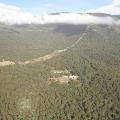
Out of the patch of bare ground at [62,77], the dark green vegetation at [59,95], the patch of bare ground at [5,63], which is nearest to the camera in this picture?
the dark green vegetation at [59,95]

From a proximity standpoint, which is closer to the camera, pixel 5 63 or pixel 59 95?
pixel 59 95

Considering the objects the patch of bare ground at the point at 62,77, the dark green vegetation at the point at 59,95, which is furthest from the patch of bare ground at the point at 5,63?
the patch of bare ground at the point at 62,77

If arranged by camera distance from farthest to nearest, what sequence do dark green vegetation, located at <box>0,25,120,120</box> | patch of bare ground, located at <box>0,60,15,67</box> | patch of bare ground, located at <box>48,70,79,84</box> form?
1. patch of bare ground, located at <box>0,60,15,67</box>
2. patch of bare ground, located at <box>48,70,79,84</box>
3. dark green vegetation, located at <box>0,25,120,120</box>

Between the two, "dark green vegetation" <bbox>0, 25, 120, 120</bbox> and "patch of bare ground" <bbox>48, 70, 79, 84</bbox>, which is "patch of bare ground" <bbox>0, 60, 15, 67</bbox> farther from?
"patch of bare ground" <bbox>48, 70, 79, 84</bbox>

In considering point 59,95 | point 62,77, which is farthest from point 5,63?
point 59,95

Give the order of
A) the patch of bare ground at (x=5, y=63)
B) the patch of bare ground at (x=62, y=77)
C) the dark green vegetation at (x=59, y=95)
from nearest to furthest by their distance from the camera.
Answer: the dark green vegetation at (x=59, y=95) < the patch of bare ground at (x=62, y=77) < the patch of bare ground at (x=5, y=63)

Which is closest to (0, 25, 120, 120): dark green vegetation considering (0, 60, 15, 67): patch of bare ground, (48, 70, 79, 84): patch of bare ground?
(48, 70, 79, 84): patch of bare ground

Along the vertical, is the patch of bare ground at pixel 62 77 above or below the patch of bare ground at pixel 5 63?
above

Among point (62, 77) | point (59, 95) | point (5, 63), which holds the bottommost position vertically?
point (5, 63)

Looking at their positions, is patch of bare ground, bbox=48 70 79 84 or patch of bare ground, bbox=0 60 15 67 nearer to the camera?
patch of bare ground, bbox=48 70 79 84

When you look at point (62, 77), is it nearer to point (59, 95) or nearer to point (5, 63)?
point (59, 95)

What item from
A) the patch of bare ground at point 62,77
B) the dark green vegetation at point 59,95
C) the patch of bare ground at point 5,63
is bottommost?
the patch of bare ground at point 5,63

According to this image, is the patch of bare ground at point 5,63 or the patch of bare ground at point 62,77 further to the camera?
the patch of bare ground at point 5,63

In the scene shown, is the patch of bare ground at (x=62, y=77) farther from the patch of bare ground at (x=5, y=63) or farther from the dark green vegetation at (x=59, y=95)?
the patch of bare ground at (x=5, y=63)
